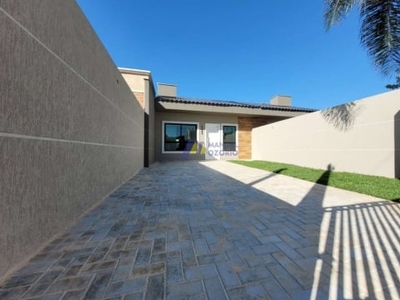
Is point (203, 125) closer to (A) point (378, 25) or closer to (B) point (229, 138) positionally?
(B) point (229, 138)

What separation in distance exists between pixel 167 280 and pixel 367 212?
331cm

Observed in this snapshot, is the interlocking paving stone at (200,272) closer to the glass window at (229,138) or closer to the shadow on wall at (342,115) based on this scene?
the shadow on wall at (342,115)

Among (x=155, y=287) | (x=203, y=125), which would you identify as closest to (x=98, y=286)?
(x=155, y=287)

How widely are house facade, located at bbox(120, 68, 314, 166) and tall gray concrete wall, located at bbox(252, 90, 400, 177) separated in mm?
4032

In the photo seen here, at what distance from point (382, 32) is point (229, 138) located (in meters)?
9.58

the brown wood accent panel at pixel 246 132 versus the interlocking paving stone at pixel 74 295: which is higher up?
the brown wood accent panel at pixel 246 132

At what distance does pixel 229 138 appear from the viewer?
1338 cm

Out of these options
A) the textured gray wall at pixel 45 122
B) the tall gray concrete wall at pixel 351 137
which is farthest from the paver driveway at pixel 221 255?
the tall gray concrete wall at pixel 351 137

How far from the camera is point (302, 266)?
156 cm

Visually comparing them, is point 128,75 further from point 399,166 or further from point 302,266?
point 399,166

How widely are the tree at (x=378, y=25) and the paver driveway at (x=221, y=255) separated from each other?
3.60 metres

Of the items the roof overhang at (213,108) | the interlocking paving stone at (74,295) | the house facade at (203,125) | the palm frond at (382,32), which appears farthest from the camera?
the house facade at (203,125)

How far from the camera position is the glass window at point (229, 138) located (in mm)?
13284

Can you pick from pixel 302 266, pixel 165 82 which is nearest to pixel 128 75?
pixel 165 82
